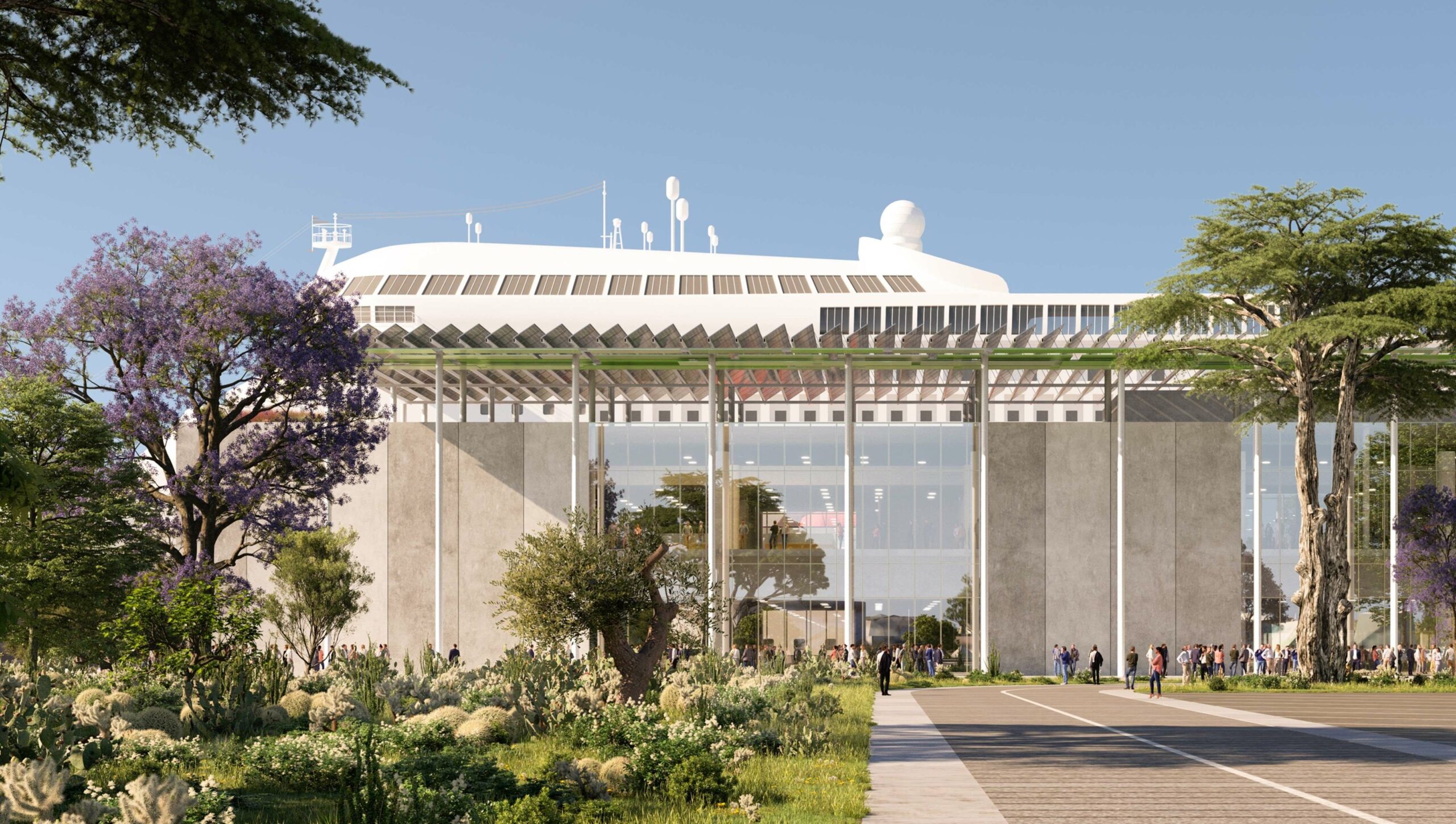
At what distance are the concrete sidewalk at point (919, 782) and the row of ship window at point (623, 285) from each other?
43497 millimetres

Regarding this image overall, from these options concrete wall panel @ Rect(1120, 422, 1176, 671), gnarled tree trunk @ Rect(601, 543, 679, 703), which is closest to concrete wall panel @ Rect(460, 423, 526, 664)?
concrete wall panel @ Rect(1120, 422, 1176, 671)

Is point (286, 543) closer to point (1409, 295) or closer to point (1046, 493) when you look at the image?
point (1046, 493)

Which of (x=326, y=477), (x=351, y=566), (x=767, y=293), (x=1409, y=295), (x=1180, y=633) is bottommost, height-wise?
(x=1180, y=633)

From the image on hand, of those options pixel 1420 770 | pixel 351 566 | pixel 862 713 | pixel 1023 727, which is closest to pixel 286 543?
pixel 351 566

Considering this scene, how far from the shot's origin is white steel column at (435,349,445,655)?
4106 cm

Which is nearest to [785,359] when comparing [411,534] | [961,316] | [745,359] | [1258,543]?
[745,359]

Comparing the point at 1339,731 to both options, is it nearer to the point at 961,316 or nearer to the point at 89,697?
the point at 89,697

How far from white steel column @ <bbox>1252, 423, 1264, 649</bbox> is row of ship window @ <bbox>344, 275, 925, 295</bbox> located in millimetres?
23307

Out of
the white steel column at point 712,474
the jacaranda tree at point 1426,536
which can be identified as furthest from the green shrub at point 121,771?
the jacaranda tree at point 1426,536

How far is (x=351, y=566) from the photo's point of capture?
38688 mm

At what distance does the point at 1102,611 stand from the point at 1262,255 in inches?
575

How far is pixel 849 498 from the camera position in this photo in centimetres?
4134

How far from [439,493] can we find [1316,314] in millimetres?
26307

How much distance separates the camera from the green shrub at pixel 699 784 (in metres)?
11.2
